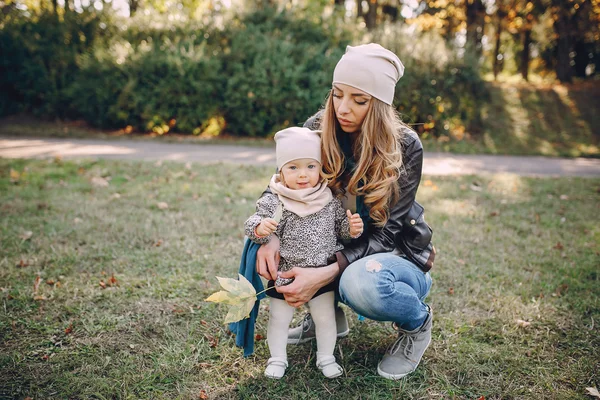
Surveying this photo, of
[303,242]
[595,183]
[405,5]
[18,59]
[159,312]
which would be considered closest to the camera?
[303,242]

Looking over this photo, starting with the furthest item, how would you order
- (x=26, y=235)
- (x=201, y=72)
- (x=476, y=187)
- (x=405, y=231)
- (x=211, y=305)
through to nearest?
(x=201, y=72) → (x=476, y=187) → (x=26, y=235) → (x=211, y=305) → (x=405, y=231)

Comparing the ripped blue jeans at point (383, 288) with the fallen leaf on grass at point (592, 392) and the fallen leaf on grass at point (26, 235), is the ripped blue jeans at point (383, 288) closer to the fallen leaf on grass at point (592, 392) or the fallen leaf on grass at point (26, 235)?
the fallen leaf on grass at point (592, 392)

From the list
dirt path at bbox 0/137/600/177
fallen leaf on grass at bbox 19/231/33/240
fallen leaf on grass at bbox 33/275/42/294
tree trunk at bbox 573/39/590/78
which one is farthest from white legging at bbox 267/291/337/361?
tree trunk at bbox 573/39/590/78

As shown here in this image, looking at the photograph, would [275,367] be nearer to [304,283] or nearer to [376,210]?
[304,283]

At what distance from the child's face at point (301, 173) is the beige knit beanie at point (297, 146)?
0.10ft

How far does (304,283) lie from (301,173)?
543 mm

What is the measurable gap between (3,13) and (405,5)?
54.8 ft

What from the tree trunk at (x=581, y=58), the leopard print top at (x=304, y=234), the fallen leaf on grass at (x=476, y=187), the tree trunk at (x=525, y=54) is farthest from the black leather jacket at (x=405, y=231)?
the tree trunk at (x=525, y=54)

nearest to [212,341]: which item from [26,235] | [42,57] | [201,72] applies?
[26,235]

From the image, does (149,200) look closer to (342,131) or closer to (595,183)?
(342,131)

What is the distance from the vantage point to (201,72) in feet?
34.2

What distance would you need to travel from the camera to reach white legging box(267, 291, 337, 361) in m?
2.38

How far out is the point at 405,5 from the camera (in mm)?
21625

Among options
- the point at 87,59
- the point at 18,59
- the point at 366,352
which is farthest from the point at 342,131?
the point at 18,59
